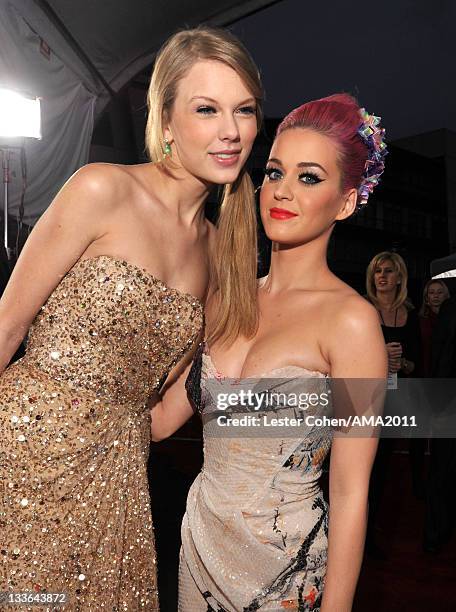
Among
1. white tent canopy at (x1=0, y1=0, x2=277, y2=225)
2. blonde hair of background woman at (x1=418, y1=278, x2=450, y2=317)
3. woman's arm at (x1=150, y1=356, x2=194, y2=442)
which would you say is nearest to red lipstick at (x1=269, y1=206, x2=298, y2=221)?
woman's arm at (x1=150, y1=356, x2=194, y2=442)

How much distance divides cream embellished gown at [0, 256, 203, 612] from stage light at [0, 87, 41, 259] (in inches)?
130

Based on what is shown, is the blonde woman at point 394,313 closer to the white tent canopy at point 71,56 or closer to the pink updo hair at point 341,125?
the white tent canopy at point 71,56

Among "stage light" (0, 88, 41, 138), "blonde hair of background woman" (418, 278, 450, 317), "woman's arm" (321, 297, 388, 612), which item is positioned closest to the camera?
"woman's arm" (321, 297, 388, 612)

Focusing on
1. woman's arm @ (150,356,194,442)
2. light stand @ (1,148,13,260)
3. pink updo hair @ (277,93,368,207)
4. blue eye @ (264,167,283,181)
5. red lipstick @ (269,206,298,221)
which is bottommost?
woman's arm @ (150,356,194,442)

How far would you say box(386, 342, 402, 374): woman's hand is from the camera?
175 inches

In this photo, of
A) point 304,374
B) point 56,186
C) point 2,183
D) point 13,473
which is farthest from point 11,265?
point 304,374

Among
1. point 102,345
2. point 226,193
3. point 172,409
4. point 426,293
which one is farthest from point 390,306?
point 102,345

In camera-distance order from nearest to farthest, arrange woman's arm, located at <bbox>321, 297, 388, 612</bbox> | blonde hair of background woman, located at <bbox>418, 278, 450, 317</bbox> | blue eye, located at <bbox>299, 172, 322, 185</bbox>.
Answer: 1. woman's arm, located at <bbox>321, 297, 388, 612</bbox>
2. blue eye, located at <bbox>299, 172, 322, 185</bbox>
3. blonde hair of background woman, located at <bbox>418, 278, 450, 317</bbox>

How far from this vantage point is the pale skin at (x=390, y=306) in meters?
4.51

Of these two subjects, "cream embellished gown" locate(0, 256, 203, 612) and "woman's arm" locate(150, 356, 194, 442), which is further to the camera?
"woman's arm" locate(150, 356, 194, 442)

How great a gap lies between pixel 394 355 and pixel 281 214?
3.18m

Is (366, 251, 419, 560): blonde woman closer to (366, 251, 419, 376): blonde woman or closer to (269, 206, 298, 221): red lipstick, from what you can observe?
(366, 251, 419, 376): blonde woman

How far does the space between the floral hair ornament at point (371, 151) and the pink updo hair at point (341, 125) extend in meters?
0.02

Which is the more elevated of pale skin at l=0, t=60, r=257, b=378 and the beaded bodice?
pale skin at l=0, t=60, r=257, b=378
